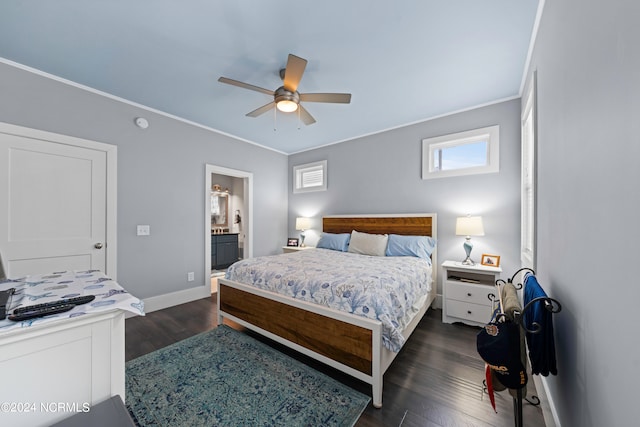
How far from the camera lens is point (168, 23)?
1.84 m

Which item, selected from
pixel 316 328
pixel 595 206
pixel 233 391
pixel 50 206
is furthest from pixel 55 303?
pixel 50 206

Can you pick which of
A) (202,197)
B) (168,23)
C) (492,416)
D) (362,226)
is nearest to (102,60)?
(168,23)

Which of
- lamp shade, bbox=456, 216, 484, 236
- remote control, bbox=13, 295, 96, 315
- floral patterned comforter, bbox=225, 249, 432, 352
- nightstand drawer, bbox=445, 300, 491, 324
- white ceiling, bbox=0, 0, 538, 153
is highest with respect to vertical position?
white ceiling, bbox=0, 0, 538, 153

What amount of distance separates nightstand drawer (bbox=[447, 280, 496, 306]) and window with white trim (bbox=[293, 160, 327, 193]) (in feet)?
9.10

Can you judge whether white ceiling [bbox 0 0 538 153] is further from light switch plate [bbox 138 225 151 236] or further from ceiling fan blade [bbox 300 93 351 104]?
light switch plate [bbox 138 225 151 236]

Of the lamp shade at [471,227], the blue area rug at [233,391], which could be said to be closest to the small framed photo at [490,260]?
the lamp shade at [471,227]

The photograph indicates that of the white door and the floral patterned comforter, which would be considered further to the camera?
the white door

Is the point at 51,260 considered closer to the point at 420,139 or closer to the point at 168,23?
the point at 168,23

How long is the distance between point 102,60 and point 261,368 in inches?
125

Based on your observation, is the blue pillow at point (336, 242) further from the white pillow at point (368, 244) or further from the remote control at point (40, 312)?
Result: the remote control at point (40, 312)

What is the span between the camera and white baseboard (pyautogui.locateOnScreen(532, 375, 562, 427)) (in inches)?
56.4

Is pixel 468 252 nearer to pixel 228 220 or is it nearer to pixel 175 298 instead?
pixel 175 298

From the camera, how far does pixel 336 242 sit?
12.9ft

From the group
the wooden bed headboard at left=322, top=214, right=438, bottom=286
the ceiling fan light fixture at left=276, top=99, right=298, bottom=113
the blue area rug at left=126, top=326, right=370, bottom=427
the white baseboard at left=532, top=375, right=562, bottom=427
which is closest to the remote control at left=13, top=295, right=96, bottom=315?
the blue area rug at left=126, top=326, right=370, bottom=427
